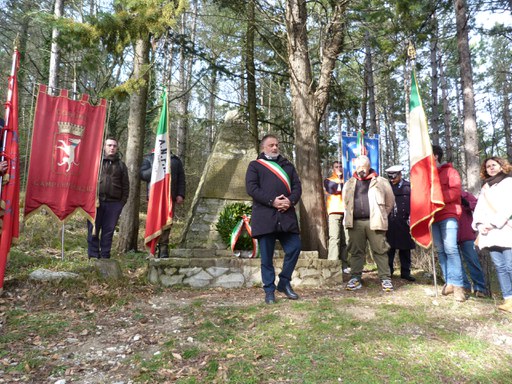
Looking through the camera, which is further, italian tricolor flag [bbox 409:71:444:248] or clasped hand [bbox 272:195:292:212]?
italian tricolor flag [bbox 409:71:444:248]

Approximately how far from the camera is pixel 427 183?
4.78 meters

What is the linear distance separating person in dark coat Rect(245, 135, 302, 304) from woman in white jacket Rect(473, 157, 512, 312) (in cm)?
222

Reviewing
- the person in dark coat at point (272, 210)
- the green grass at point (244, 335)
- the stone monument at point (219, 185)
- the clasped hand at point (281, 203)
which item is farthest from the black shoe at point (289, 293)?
the stone monument at point (219, 185)

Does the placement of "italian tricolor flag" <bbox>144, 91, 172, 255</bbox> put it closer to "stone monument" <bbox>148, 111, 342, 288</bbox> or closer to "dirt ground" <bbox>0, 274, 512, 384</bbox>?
"stone monument" <bbox>148, 111, 342, 288</bbox>

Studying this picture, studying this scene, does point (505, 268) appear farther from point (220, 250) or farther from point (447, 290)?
point (220, 250)

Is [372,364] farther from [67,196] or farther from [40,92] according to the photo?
[40,92]

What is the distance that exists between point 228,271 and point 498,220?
139 inches

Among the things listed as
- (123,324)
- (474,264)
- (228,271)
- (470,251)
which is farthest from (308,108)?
(123,324)

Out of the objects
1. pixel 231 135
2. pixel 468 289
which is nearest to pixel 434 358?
pixel 468 289

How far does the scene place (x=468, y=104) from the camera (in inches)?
368

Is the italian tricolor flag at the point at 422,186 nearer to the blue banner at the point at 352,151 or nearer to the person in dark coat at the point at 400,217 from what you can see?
the person in dark coat at the point at 400,217

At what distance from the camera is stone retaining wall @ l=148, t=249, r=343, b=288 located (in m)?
5.25

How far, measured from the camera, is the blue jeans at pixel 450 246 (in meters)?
4.61

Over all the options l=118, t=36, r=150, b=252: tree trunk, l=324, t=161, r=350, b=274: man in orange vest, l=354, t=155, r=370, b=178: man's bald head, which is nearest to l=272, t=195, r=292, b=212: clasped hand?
l=354, t=155, r=370, b=178: man's bald head
